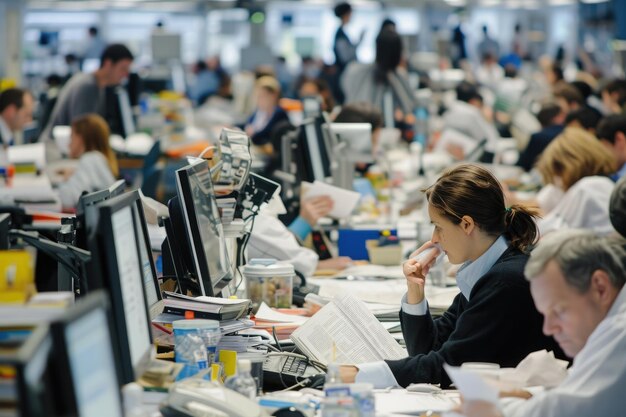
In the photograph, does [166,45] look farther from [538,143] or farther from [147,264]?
[147,264]

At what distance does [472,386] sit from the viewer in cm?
195

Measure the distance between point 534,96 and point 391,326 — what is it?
1034 cm

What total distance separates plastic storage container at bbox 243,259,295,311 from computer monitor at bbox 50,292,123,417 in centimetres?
185

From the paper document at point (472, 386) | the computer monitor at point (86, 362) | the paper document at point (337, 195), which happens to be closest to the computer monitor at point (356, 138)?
the paper document at point (337, 195)

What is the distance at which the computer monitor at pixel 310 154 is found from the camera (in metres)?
5.18

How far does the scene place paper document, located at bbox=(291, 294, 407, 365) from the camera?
296 cm

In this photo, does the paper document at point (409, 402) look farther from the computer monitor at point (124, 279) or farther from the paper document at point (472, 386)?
the computer monitor at point (124, 279)

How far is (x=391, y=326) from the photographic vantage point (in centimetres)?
351

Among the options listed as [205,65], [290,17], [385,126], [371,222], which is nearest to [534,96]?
[385,126]

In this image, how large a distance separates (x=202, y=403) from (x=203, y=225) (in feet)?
2.79

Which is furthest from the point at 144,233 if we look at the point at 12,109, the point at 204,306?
the point at 12,109

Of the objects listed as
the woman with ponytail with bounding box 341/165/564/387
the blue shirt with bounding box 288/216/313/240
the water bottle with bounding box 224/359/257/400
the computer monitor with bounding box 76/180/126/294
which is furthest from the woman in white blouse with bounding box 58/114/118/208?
the water bottle with bounding box 224/359/257/400

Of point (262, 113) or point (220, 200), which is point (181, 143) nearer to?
point (262, 113)

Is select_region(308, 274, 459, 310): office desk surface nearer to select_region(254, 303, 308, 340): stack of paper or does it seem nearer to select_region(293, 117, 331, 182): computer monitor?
select_region(254, 303, 308, 340): stack of paper
